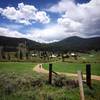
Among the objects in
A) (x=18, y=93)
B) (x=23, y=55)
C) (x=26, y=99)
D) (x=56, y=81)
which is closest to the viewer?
(x=26, y=99)

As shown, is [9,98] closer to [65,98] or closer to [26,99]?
[26,99]

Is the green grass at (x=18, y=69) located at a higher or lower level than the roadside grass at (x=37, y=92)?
lower

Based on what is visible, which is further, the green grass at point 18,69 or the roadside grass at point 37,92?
the green grass at point 18,69

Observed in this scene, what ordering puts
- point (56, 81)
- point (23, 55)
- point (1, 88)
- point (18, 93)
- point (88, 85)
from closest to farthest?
1. point (18, 93)
2. point (1, 88)
3. point (88, 85)
4. point (56, 81)
5. point (23, 55)

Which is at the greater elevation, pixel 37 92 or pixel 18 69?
pixel 37 92

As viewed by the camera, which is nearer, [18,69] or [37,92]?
[37,92]

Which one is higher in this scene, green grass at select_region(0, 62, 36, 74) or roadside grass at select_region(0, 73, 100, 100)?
roadside grass at select_region(0, 73, 100, 100)

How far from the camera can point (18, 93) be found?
11016mm

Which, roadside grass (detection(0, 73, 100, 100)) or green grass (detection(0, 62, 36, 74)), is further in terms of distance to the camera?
green grass (detection(0, 62, 36, 74))

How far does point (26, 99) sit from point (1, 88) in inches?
119

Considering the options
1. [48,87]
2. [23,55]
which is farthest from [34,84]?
[23,55]

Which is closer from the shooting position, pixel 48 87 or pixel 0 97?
pixel 0 97

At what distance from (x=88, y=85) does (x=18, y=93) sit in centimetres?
451

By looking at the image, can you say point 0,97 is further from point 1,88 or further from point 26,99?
point 1,88
